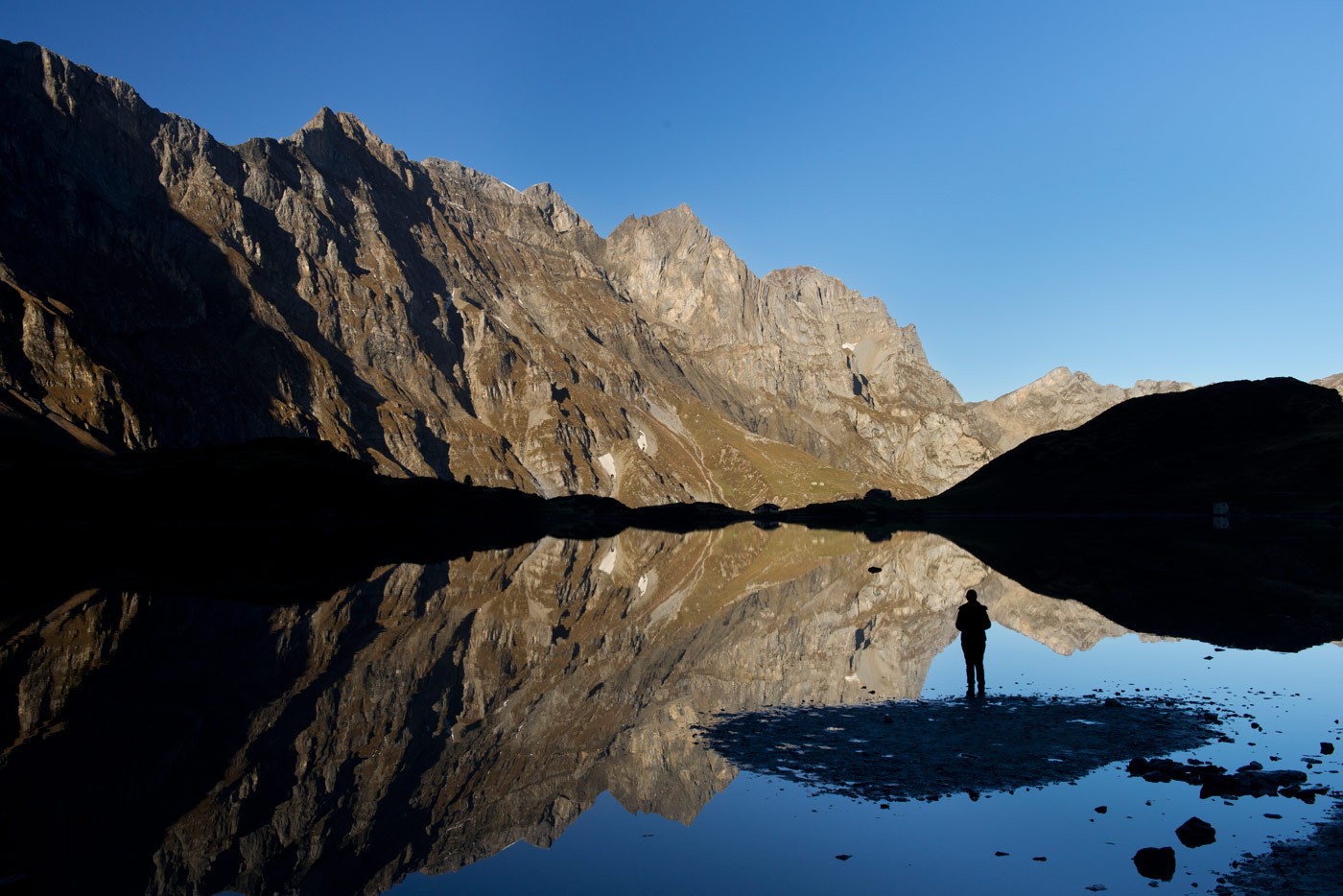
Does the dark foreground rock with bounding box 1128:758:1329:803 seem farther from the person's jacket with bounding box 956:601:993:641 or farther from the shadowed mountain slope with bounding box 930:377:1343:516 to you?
the shadowed mountain slope with bounding box 930:377:1343:516

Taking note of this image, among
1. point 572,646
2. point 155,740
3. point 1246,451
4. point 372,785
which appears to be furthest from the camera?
point 1246,451

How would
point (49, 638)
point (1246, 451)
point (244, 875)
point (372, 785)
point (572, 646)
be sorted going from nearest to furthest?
1. point (244, 875)
2. point (372, 785)
3. point (49, 638)
4. point (572, 646)
5. point (1246, 451)

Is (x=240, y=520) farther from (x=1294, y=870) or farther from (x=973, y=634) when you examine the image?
(x=1294, y=870)

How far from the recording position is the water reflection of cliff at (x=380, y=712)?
13188mm

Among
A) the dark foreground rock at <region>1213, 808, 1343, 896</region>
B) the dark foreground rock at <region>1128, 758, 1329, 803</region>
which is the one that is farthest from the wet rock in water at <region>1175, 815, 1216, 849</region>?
the dark foreground rock at <region>1128, 758, 1329, 803</region>

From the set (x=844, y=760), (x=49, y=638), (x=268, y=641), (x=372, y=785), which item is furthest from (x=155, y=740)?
(x=844, y=760)

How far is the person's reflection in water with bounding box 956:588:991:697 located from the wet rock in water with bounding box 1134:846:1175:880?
11.7 meters

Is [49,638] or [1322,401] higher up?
[1322,401]

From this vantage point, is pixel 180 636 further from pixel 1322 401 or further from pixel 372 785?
pixel 1322 401

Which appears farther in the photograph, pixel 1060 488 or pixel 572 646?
pixel 1060 488

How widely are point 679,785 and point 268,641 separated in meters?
18.6

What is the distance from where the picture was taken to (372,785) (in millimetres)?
15805

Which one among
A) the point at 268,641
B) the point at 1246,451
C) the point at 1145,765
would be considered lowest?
the point at 1145,765

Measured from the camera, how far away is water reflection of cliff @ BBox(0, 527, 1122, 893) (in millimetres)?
13188
